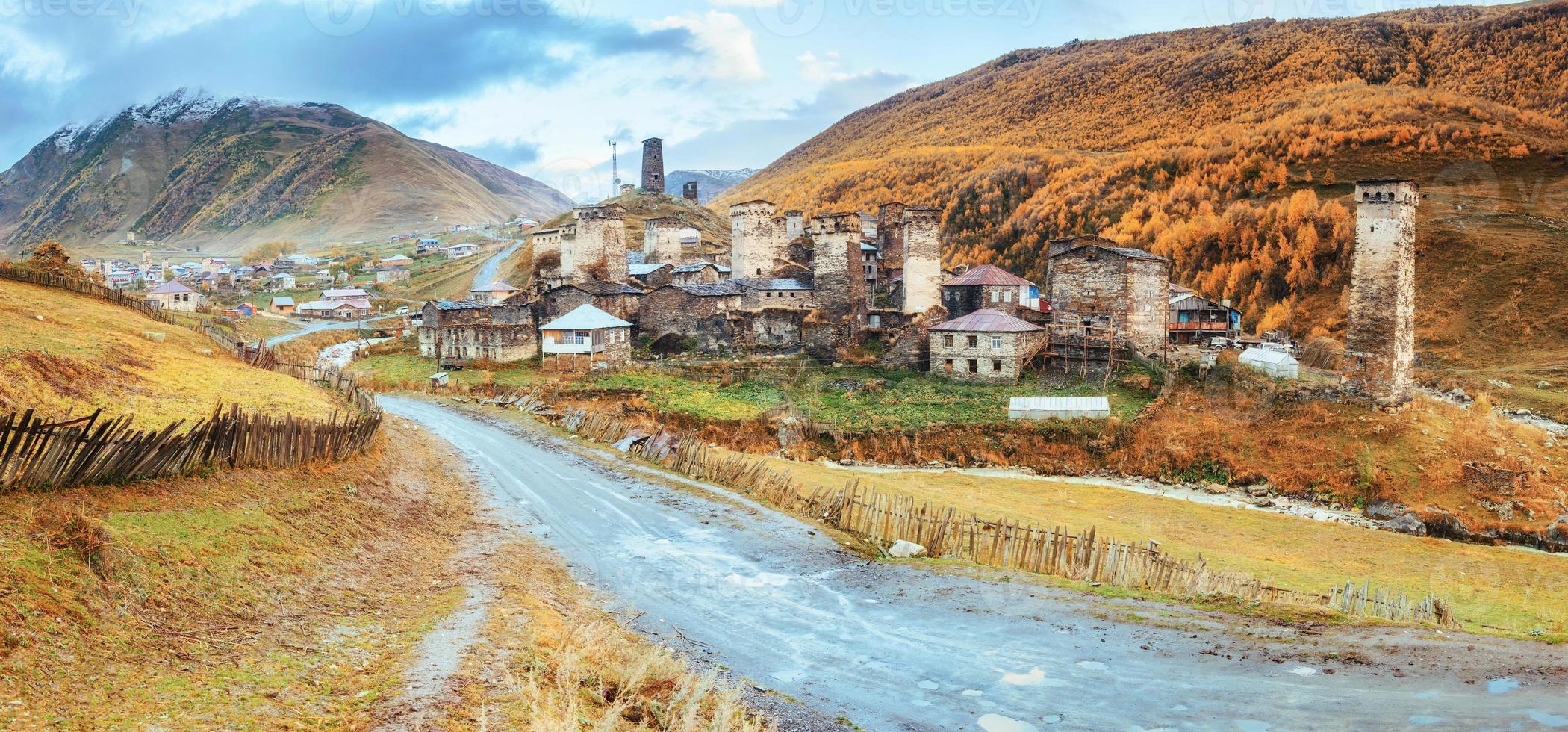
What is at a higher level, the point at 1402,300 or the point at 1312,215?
the point at 1312,215

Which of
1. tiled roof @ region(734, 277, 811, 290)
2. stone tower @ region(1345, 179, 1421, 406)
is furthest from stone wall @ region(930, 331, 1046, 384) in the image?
stone tower @ region(1345, 179, 1421, 406)

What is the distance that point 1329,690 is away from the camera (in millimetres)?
9461

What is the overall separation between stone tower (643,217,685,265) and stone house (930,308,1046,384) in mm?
32002

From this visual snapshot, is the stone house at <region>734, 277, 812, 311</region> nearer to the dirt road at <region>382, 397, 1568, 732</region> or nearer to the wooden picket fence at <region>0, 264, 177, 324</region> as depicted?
the wooden picket fence at <region>0, 264, 177, 324</region>

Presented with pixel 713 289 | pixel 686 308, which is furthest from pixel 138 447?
pixel 713 289

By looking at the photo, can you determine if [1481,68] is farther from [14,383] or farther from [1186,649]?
[14,383]

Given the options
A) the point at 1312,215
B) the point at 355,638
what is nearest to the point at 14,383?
the point at 355,638

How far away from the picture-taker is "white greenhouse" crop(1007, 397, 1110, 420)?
3100 cm

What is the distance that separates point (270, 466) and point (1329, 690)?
1523 centimetres

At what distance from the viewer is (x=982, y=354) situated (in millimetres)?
36969

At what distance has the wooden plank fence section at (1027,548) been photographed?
524 inches

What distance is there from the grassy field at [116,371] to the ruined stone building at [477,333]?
53.1ft

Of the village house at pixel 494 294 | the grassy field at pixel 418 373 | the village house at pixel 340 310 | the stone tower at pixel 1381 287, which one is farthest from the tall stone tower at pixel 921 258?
the village house at pixel 340 310

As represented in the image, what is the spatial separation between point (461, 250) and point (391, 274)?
18247mm
